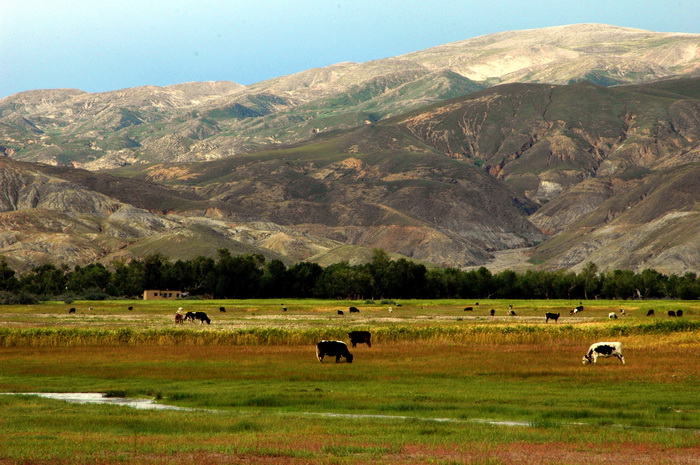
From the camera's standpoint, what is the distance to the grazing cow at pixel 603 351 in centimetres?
4681

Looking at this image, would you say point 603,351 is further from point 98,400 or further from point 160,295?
point 160,295

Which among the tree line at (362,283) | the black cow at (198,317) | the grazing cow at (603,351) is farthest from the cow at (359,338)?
the tree line at (362,283)

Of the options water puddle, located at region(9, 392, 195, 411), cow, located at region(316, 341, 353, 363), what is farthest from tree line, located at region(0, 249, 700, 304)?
water puddle, located at region(9, 392, 195, 411)

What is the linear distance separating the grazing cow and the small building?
151730 millimetres

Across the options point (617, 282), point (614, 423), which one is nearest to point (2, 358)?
point (614, 423)

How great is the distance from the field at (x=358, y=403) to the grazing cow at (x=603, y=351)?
85 centimetres

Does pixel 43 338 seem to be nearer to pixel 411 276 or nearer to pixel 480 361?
pixel 480 361

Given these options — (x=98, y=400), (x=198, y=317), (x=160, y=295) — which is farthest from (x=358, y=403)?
(x=160, y=295)

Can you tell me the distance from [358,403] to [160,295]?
16703 cm

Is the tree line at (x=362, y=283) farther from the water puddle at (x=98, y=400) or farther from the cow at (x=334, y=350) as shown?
the water puddle at (x=98, y=400)

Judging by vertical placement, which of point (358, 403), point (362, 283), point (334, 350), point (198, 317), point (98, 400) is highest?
point (362, 283)

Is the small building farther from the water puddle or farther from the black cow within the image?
the water puddle

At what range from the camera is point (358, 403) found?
33.0 meters

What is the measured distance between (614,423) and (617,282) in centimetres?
16676
